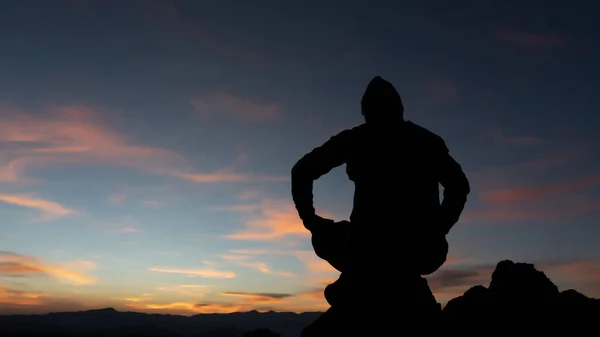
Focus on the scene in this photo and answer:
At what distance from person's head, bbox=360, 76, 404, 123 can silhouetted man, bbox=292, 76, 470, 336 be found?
12 mm

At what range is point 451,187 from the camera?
5.67 metres

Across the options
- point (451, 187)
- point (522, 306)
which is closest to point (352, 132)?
point (451, 187)

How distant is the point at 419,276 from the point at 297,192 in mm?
1762

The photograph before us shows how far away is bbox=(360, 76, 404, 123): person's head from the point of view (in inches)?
231

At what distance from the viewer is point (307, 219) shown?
19.2 ft

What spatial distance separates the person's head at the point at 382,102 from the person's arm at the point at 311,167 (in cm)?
43

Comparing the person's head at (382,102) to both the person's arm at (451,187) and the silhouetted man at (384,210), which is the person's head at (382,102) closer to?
the silhouetted man at (384,210)

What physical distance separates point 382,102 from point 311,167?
119 cm

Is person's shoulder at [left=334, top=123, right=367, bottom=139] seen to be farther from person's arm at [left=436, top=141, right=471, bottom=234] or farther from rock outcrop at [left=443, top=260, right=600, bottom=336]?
rock outcrop at [left=443, top=260, right=600, bottom=336]

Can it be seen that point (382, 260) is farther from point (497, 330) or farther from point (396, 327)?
point (497, 330)

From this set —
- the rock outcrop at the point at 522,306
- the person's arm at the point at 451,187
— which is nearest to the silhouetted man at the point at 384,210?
the person's arm at the point at 451,187

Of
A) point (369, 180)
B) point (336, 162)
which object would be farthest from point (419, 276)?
point (336, 162)

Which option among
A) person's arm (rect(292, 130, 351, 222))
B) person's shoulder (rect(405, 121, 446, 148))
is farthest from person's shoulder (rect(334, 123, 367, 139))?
person's shoulder (rect(405, 121, 446, 148))

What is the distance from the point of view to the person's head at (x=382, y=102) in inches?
231
